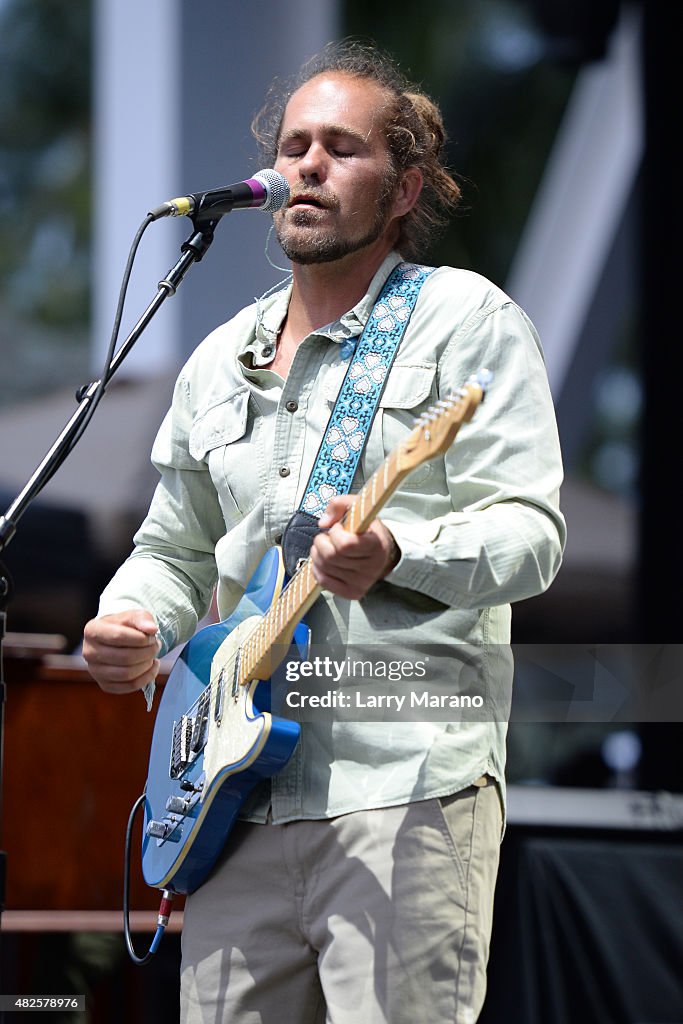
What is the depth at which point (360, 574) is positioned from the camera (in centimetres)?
160

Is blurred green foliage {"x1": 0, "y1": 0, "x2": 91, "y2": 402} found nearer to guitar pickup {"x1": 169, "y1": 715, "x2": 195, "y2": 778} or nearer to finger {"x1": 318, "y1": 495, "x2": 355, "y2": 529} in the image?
guitar pickup {"x1": 169, "y1": 715, "x2": 195, "y2": 778}

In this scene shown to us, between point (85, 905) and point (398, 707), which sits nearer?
point (398, 707)

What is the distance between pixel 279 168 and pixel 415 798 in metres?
1.02

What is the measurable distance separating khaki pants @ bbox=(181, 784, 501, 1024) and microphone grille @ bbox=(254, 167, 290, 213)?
37.4 inches

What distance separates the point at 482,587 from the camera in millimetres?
1673

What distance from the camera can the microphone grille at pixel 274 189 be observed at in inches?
80.5

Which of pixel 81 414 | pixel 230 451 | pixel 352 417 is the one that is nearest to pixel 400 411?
pixel 352 417

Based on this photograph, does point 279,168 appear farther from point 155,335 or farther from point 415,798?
point 155,335

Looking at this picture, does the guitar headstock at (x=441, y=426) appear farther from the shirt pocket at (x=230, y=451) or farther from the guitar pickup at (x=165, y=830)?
the guitar pickup at (x=165, y=830)

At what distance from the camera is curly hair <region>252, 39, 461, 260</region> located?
7.04ft

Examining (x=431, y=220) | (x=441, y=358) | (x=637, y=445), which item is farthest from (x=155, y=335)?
(x=441, y=358)

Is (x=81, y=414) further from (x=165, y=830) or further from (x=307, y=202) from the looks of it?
(x=165, y=830)

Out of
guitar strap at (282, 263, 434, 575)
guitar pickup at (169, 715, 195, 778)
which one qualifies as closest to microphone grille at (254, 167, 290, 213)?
guitar strap at (282, 263, 434, 575)

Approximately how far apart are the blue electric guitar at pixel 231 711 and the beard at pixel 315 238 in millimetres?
485
